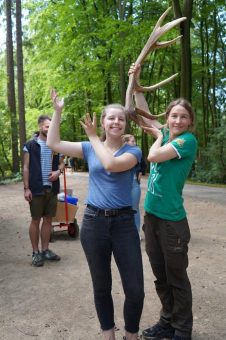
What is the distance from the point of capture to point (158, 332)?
12.2ft

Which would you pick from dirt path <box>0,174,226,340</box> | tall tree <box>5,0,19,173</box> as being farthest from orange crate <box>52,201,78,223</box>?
tall tree <box>5,0,19,173</box>

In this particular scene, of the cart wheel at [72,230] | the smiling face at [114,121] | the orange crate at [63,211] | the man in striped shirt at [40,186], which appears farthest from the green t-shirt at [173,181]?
the cart wheel at [72,230]

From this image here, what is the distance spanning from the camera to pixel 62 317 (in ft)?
13.6

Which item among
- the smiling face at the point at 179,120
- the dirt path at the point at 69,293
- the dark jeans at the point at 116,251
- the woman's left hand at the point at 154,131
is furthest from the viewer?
the dirt path at the point at 69,293

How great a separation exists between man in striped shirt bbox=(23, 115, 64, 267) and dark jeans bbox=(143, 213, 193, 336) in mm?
2607

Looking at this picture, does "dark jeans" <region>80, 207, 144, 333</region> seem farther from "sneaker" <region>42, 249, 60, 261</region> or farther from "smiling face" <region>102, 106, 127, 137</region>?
"sneaker" <region>42, 249, 60, 261</region>

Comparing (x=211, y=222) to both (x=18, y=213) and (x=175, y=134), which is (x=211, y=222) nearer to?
(x=18, y=213)

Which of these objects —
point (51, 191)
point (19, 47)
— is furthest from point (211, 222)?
point (19, 47)

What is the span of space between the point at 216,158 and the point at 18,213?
10.3 metres

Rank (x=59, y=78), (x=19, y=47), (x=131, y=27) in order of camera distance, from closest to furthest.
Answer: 1. (x=131, y=27)
2. (x=19, y=47)
3. (x=59, y=78)

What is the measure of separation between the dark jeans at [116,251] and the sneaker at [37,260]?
2.62m

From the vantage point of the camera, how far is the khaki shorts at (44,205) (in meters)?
5.89

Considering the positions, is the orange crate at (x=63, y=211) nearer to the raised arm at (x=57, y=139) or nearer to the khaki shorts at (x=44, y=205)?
the khaki shorts at (x=44, y=205)

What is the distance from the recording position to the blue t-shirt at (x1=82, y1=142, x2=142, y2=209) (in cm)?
323
